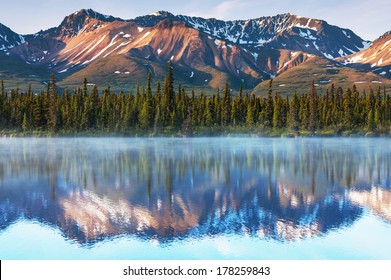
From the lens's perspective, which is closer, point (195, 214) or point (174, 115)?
point (195, 214)

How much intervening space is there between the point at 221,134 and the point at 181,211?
325ft

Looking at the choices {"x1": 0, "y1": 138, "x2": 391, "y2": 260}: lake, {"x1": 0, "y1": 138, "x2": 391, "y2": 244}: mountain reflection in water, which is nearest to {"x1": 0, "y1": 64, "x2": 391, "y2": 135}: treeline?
{"x1": 0, "y1": 138, "x2": 391, "y2": 244}: mountain reflection in water

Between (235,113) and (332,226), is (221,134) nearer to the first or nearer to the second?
(235,113)

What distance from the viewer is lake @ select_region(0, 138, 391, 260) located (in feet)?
53.3

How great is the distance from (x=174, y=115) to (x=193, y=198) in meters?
95.9

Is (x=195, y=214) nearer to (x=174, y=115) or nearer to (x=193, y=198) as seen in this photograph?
(x=193, y=198)

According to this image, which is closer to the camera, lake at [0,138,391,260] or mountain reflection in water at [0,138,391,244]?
lake at [0,138,391,260]

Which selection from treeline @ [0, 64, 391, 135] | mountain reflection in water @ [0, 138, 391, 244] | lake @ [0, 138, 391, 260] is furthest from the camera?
treeline @ [0, 64, 391, 135]

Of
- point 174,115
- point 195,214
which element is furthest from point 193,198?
point 174,115

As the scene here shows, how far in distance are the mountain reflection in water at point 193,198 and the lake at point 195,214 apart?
6cm

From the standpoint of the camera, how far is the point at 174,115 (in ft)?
395

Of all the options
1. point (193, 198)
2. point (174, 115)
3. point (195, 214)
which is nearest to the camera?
point (195, 214)

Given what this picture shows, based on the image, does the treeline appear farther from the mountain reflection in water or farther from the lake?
the lake

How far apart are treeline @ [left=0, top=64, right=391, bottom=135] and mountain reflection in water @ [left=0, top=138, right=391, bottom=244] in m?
78.1
